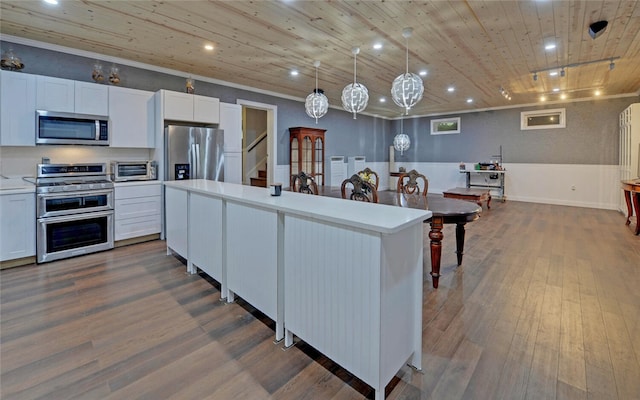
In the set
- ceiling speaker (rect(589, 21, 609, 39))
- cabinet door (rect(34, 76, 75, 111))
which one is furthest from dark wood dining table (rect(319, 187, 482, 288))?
cabinet door (rect(34, 76, 75, 111))

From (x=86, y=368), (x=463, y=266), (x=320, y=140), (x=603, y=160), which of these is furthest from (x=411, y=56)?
(x=603, y=160)

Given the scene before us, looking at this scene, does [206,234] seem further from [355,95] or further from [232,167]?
[232,167]

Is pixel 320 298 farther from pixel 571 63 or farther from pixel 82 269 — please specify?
pixel 571 63

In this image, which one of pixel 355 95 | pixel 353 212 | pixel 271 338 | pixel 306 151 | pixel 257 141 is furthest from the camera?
pixel 257 141

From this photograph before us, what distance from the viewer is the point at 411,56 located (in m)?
4.15

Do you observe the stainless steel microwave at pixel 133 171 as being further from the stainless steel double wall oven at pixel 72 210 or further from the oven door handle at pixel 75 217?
the oven door handle at pixel 75 217

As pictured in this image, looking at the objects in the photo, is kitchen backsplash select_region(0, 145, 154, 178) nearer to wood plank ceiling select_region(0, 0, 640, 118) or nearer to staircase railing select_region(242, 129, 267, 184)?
wood plank ceiling select_region(0, 0, 640, 118)

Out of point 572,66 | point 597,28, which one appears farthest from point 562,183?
point 597,28

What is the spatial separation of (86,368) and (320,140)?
6308 mm

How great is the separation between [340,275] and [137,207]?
12.0 feet

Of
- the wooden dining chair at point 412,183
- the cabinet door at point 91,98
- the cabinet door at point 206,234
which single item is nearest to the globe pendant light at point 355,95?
the wooden dining chair at point 412,183

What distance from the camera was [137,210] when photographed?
13.4 feet

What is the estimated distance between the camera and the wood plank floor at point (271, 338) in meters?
1.53

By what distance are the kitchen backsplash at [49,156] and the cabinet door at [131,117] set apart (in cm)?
28
